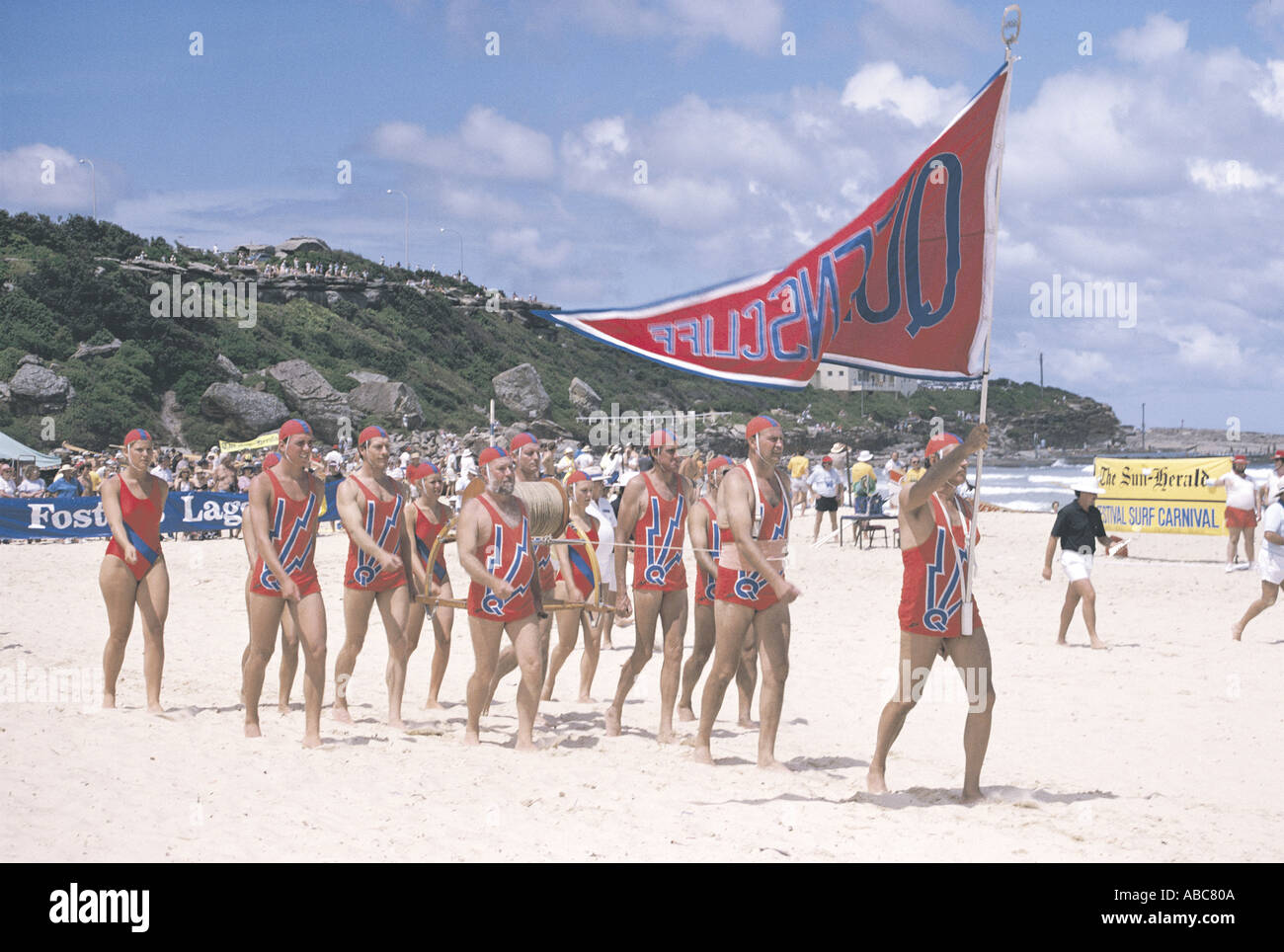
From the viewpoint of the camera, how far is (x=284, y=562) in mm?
Result: 8031

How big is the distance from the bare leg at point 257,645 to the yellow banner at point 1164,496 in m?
16.6

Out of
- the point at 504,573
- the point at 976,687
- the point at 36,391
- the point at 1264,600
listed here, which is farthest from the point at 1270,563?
the point at 36,391

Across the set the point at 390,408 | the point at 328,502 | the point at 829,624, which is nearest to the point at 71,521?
the point at 328,502

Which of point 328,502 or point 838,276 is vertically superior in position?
point 838,276

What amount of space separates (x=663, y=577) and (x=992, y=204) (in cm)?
342

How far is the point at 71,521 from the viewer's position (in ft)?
75.6

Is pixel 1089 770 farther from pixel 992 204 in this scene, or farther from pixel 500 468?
pixel 500 468

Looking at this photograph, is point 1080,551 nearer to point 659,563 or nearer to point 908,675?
point 659,563

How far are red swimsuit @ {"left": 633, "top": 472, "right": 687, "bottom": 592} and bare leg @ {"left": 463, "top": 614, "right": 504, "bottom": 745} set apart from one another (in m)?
1.16

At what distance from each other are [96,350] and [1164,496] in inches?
1785

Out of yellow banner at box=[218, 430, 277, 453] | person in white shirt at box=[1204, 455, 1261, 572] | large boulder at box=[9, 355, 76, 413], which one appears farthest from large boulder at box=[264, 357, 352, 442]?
person in white shirt at box=[1204, 455, 1261, 572]

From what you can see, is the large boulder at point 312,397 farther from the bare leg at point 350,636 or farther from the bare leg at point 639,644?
the bare leg at point 639,644

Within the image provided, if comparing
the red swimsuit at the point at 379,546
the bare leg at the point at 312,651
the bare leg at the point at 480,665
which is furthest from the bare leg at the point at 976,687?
the red swimsuit at the point at 379,546

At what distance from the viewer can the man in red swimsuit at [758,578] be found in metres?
7.21
